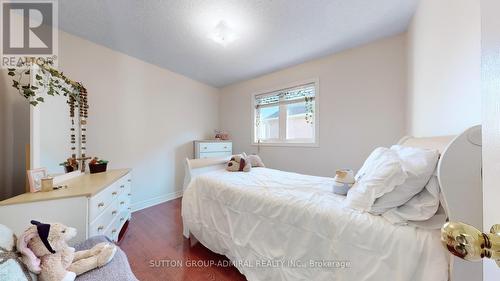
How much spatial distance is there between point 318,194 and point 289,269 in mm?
519

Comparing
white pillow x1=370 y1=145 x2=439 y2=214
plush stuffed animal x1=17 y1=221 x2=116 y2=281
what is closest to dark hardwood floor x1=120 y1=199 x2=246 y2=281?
plush stuffed animal x1=17 y1=221 x2=116 y2=281

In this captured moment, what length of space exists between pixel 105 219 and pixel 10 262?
3.49 ft

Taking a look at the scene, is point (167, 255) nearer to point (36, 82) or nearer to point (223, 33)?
point (36, 82)

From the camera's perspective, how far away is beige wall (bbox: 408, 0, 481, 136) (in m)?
0.92

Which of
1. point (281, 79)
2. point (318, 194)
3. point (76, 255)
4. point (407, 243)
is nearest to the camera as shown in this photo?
point (407, 243)

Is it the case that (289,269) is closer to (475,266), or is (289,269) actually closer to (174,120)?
(475,266)

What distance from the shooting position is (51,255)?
809 millimetres

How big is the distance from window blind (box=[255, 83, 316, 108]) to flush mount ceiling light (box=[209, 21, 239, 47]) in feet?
4.33

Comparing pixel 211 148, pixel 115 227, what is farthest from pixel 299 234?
pixel 211 148

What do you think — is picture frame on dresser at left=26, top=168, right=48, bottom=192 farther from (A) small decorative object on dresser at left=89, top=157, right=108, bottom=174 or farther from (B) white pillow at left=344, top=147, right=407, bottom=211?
(B) white pillow at left=344, top=147, right=407, bottom=211

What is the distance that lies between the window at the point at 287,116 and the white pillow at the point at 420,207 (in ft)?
6.37

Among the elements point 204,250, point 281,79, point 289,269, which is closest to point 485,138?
point 289,269

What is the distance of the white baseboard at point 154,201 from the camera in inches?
112

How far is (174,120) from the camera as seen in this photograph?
338 centimetres
